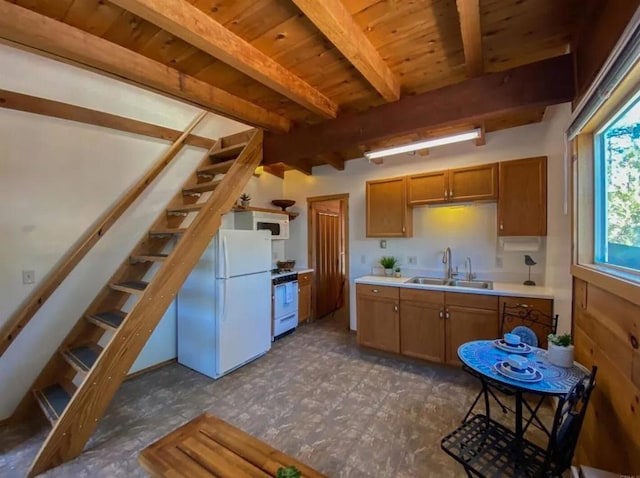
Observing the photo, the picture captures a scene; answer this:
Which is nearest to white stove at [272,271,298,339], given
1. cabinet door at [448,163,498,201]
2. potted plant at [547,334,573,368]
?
cabinet door at [448,163,498,201]

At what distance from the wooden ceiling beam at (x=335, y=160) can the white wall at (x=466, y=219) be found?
110 millimetres

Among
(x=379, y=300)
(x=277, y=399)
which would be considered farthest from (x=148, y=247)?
(x=379, y=300)

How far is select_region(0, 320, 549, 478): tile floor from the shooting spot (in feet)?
6.14

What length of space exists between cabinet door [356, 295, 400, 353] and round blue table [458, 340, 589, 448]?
1506 mm

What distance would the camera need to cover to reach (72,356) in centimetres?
237

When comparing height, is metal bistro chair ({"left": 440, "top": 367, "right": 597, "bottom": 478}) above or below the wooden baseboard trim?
above

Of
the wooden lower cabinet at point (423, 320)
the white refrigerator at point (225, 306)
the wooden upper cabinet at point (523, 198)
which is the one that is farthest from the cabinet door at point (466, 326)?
the white refrigerator at point (225, 306)

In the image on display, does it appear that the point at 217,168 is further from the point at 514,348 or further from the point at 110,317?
the point at 514,348

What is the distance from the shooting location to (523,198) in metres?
2.97

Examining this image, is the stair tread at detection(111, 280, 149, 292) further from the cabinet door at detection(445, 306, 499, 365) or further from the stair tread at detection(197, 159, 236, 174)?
the cabinet door at detection(445, 306, 499, 365)

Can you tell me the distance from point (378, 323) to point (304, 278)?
1582 mm

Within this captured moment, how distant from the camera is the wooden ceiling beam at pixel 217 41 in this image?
1.35 m

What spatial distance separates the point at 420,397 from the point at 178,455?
205cm

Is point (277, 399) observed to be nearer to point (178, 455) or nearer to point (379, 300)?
point (178, 455)
